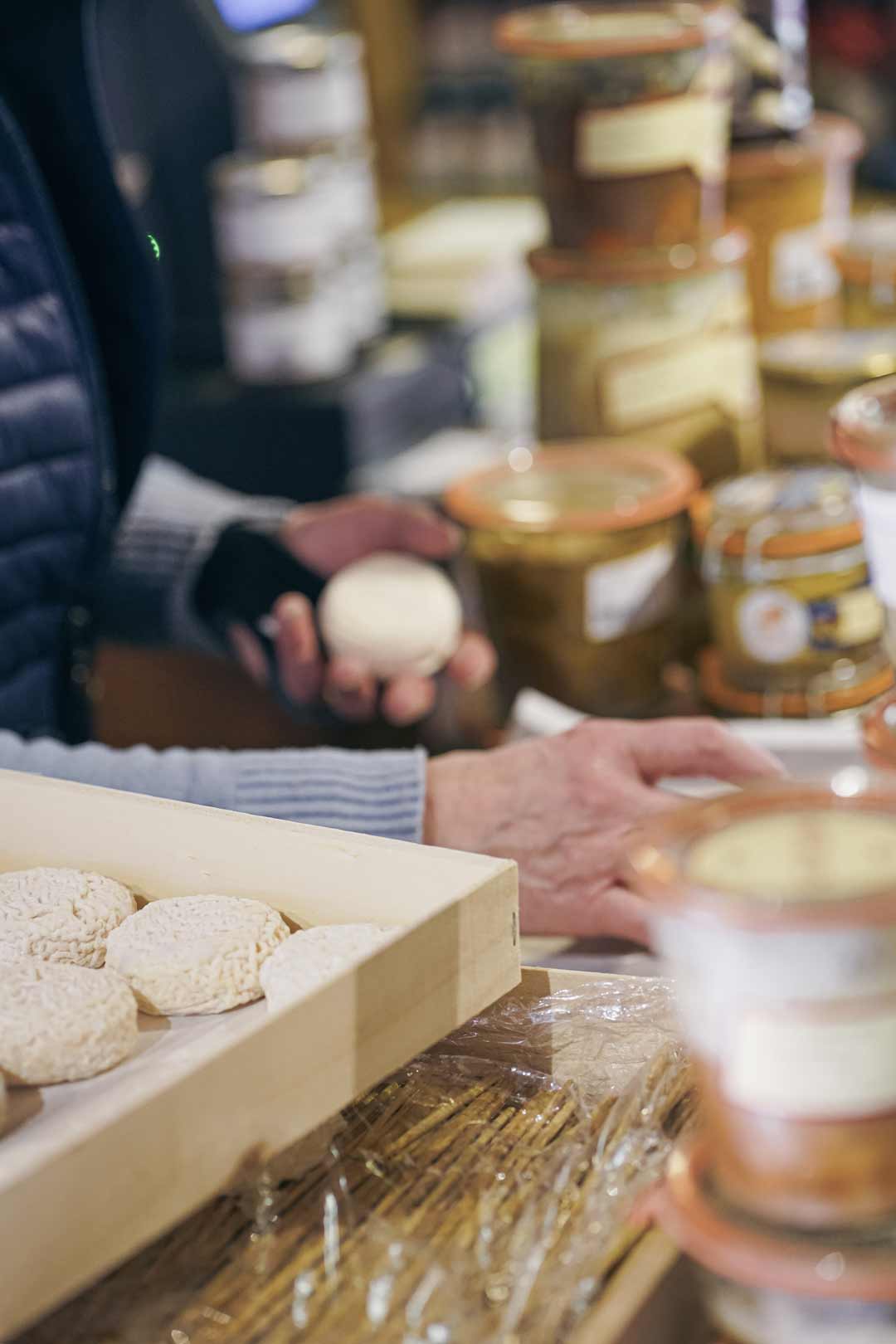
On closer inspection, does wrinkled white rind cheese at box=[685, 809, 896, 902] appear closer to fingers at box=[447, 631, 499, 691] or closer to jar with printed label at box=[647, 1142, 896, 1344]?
jar with printed label at box=[647, 1142, 896, 1344]

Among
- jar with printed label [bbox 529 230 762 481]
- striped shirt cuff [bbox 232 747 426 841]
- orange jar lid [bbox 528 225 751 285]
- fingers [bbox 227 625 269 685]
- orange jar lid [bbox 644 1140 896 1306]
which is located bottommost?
fingers [bbox 227 625 269 685]

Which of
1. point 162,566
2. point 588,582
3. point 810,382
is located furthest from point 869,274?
point 162,566

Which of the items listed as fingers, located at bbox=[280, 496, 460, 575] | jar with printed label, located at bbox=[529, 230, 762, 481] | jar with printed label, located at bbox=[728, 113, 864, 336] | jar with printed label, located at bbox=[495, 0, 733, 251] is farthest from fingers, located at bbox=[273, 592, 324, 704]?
jar with printed label, located at bbox=[728, 113, 864, 336]

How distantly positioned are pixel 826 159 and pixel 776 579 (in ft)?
2.14

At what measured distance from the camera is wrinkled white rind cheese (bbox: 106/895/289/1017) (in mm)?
796

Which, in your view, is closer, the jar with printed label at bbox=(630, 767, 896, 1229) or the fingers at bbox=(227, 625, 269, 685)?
the jar with printed label at bbox=(630, 767, 896, 1229)

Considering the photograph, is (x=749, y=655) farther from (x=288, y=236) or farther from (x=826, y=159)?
(x=288, y=236)

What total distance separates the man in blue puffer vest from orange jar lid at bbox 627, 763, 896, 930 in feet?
1.60

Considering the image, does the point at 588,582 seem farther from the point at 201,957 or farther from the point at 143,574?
the point at 201,957

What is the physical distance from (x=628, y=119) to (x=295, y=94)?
3.26 feet

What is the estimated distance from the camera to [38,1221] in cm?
59

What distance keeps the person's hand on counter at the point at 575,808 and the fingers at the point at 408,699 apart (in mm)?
323

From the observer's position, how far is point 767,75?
1812 mm

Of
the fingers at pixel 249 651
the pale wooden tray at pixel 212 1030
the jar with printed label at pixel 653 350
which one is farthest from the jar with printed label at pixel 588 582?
the pale wooden tray at pixel 212 1030
